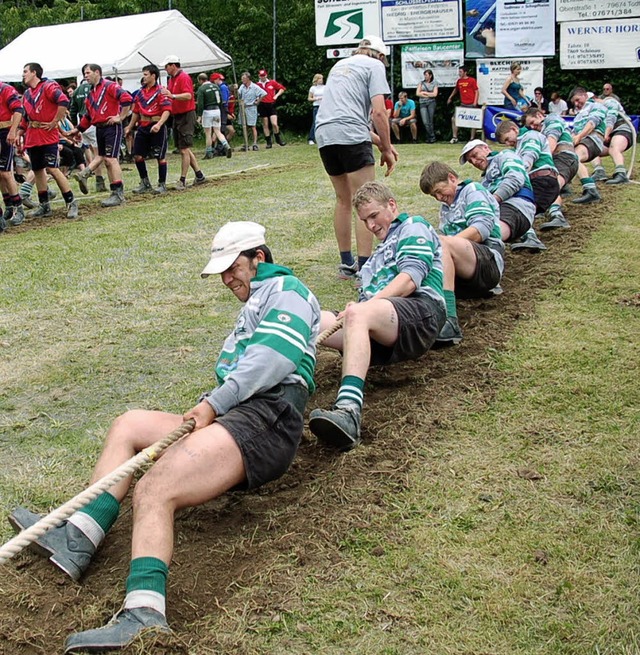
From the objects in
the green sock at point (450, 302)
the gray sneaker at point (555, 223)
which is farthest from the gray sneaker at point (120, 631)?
the gray sneaker at point (555, 223)

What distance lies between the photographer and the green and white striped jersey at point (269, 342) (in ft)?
10.8

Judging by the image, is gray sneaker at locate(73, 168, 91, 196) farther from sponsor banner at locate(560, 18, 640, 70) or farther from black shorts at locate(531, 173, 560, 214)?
sponsor banner at locate(560, 18, 640, 70)

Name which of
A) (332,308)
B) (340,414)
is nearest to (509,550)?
(340,414)

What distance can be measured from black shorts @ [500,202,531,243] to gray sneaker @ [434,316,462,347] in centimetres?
227

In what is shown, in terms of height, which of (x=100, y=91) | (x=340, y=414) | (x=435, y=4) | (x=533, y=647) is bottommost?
(x=533, y=647)

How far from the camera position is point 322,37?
69.6 feet

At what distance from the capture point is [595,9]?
712 inches

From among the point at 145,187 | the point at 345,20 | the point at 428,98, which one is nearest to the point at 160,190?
the point at 145,187

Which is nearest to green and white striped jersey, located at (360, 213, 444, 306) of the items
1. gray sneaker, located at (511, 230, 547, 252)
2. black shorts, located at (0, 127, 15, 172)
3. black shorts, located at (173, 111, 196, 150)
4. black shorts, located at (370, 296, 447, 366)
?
black shorts, located at (370, 296, 447, 366)

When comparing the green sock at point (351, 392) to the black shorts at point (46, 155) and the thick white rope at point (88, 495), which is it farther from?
the black shorts at point (46, 155)

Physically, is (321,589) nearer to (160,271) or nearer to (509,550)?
(509,550)

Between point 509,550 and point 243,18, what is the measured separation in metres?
23.5

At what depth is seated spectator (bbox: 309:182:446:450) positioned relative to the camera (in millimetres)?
4023

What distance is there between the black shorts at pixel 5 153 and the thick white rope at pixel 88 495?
327 inches
